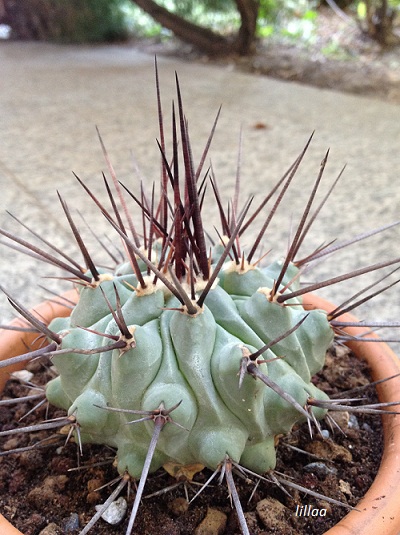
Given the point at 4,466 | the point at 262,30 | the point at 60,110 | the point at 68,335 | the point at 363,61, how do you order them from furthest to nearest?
the point at 262,30, the point at 363,61, the point at 60,110, the point at 4,466, the point at 68,335

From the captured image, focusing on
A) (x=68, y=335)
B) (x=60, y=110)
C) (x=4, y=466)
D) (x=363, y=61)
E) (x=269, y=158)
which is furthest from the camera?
(x=363, y=61)

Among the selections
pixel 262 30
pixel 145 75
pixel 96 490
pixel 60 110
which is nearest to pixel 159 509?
pixel 96 490

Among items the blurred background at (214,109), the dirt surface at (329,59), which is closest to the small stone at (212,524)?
the blurred background at (214,109)

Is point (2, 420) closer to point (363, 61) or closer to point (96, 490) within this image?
point (96, 490)

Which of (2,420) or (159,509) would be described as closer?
(159,509)

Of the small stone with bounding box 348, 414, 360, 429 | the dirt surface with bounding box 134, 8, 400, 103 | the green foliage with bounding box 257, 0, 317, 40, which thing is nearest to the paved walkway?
the dirt surface with bounding box 134, 8, 400, 103

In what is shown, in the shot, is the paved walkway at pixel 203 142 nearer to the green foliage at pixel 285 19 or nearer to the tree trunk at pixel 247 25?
the tree trunk at pixel 247 25

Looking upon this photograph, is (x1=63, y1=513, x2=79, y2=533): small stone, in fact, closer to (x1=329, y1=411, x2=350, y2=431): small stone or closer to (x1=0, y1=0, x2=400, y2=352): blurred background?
(x1=329, y1=411, x2=350, y2=431): small stone
